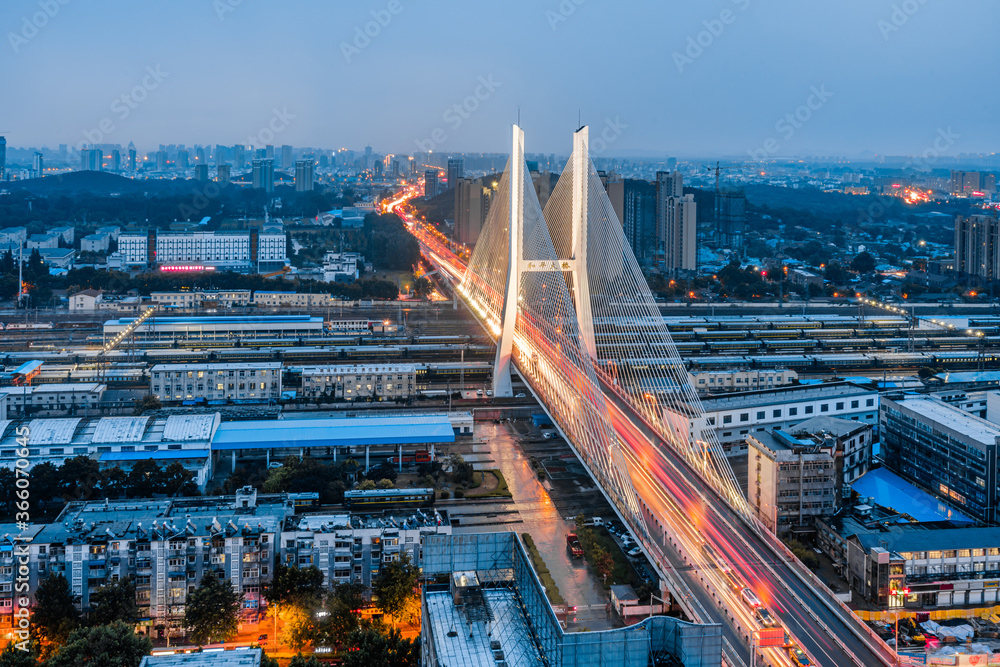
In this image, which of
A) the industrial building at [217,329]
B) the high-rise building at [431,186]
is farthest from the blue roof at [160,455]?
the high-rise building at [431,186]

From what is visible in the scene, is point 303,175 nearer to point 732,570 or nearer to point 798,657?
point 732,570

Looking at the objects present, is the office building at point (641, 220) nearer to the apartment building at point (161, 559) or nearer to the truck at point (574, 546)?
the truck at point (574, 546)

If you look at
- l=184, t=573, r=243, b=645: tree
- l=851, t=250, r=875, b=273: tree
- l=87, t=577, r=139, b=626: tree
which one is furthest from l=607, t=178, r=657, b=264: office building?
l=87, t=577, r=139, b=626: tree

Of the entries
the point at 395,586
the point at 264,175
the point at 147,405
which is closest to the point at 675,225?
the point at 147,405

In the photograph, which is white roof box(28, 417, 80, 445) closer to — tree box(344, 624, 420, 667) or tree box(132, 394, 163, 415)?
tree box(132, 394, 163, 415)

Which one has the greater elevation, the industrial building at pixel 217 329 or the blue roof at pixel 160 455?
the industrial building at pixel 217 329

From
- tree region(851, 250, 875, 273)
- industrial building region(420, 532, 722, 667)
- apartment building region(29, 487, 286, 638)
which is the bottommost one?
apartment building region(29, 487, 286, 638)
